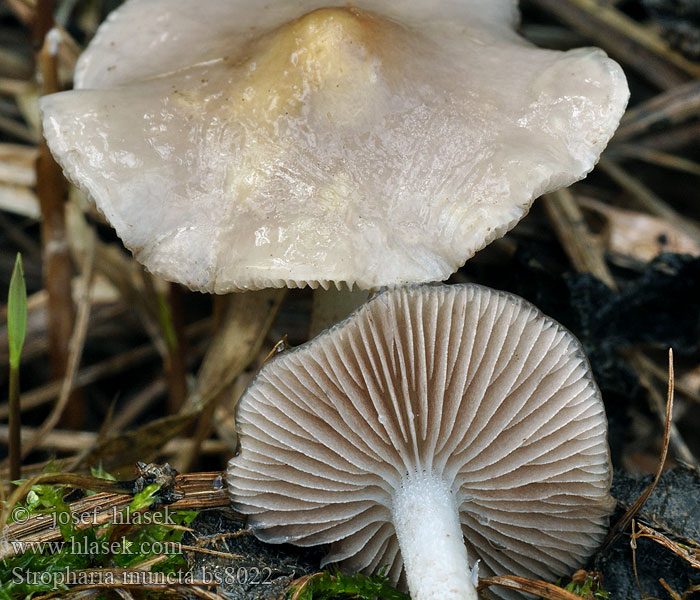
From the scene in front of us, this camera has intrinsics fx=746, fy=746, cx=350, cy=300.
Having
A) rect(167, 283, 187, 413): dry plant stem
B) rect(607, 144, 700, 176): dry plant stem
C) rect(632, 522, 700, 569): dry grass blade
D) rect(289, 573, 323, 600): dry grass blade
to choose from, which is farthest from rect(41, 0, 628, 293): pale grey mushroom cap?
rect(607, 144, 700, 176): dry plant stem

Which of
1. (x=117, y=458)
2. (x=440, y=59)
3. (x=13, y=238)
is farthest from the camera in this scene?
(x=13, y=238)

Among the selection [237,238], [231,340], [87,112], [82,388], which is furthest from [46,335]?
[237,238]

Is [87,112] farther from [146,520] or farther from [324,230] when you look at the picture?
[146,520]

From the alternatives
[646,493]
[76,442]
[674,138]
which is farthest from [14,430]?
[674,138]

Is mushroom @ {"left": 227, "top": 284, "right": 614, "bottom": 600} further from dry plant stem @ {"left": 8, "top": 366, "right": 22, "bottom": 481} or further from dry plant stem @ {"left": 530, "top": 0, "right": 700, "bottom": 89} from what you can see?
dry plant stem @ {"left": 530, "top": 0, "right": 700, "bottom": 89}

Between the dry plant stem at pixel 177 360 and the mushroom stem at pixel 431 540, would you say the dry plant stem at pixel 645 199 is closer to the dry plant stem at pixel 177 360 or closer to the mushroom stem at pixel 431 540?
the mushroom stem at pixel 431 540

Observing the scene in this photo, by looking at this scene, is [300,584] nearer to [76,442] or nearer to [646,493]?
[646,493]

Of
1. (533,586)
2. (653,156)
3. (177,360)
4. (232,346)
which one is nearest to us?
(533,586)
